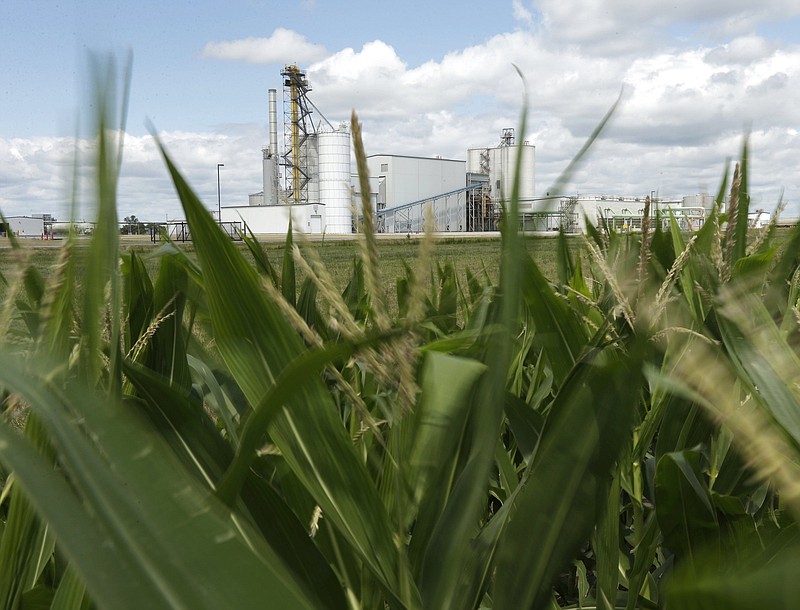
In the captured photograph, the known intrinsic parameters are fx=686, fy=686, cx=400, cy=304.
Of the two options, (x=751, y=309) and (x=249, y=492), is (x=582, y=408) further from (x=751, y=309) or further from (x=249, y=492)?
(x=751, y=309)

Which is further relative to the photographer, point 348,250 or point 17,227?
point 348,250

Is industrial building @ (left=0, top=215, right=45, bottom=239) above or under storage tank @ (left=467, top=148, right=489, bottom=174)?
under

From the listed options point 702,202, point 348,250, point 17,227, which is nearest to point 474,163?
point 348,250

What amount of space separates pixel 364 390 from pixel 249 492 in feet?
1.66

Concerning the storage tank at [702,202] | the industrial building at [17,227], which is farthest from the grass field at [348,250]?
the storage tank at [702,202]

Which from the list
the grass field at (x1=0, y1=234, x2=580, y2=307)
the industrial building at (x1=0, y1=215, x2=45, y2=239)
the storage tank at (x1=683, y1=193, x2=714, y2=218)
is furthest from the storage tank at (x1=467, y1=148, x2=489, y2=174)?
the industrial building at (x1=0, y1=215, x2=45, y2=239)

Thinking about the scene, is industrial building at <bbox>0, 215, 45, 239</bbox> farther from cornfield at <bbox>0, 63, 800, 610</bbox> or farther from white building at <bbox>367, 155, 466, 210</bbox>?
white building at <bbox>367, 155, 466, 210</bbox>

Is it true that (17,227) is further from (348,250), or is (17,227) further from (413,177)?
(413,177)

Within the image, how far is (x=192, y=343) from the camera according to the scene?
0.88 m

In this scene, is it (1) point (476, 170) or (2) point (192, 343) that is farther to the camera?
(1) point (476, 170)

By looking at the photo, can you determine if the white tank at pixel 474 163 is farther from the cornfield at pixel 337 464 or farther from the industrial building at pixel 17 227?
the cornfield at pixel 337 464


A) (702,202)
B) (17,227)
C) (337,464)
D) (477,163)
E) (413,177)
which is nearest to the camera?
(337,464)

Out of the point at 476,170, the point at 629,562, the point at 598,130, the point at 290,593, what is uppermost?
the point at 476,170

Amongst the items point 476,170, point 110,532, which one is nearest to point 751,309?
point 110,532
